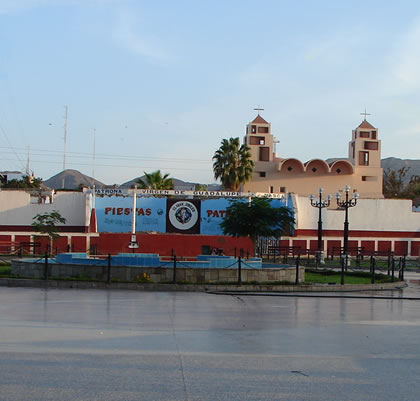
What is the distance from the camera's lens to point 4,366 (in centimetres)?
814

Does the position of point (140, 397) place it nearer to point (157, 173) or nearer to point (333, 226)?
point (333, 226)

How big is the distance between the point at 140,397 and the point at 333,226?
48.0 meters

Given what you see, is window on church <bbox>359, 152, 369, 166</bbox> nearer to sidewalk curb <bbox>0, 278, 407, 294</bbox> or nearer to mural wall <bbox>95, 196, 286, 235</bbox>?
mural wall <bbox>95, 196, 286, 235</bbox>

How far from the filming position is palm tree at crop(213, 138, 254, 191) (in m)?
65.1

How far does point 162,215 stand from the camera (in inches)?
2015

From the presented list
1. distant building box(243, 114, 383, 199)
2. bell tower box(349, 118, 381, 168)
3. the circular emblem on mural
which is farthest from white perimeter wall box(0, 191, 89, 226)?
bell tower box(349, 118, 381, 168)

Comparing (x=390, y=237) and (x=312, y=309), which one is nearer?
(x=312, y=309)

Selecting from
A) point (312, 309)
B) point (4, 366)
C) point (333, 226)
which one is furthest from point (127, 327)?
point (333, 226)

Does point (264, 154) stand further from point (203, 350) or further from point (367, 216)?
point (203, 350)

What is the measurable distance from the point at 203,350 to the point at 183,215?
41776mm

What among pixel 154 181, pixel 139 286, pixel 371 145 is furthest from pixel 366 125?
pixel 139 286

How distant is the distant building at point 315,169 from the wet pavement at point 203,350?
5847 centimetres

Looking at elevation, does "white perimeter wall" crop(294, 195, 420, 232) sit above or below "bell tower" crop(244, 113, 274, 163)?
below

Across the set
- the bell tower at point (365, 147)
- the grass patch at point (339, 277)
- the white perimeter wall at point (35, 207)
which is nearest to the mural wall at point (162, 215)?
the white perimeter wall at point (35, 207)
